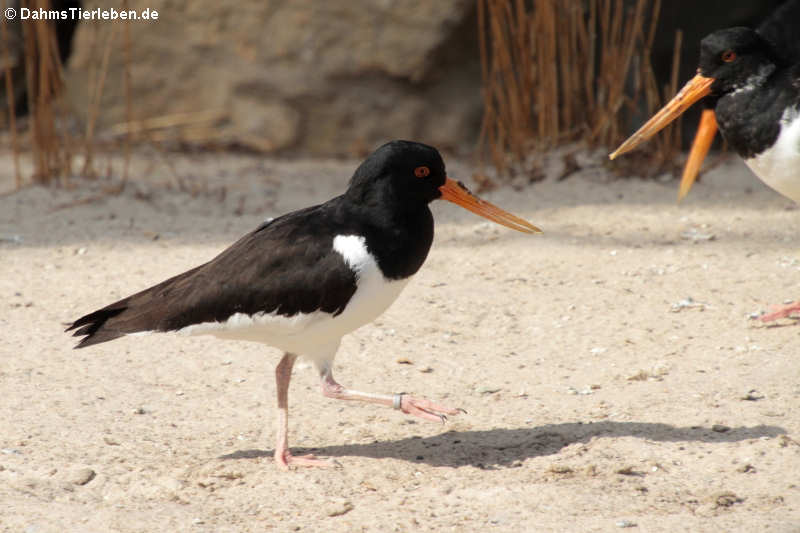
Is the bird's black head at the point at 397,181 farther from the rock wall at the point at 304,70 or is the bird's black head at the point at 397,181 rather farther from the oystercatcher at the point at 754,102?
the rock wall at the point at 304,70

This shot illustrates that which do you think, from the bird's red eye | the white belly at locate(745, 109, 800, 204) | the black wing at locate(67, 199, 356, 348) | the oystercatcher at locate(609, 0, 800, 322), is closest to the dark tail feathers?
the black wing at locate(67, 199, 356, 348)

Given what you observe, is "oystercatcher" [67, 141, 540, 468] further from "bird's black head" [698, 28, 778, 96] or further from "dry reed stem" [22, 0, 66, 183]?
"dry reed stem" [22, 0, 66, 183]

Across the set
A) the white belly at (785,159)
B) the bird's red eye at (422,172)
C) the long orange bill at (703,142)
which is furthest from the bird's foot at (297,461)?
the long orange bill at (703,142)

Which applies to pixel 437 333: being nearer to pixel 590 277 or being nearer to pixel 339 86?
pixel 590 277

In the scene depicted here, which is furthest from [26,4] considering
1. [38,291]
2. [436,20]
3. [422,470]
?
[422,470]

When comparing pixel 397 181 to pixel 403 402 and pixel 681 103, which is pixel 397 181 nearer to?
pixel 403 402

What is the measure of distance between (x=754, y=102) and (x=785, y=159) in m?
0.33

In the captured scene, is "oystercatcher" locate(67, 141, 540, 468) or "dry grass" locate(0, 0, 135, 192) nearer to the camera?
"oystercatcher" locate(67, 141, 540, 468)

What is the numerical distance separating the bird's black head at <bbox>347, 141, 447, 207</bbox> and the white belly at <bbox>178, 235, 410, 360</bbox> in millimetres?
Answer: 209

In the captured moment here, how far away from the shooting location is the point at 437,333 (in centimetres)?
449

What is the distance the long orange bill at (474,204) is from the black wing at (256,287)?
453mm

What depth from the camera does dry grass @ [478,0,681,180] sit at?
6.28 metres

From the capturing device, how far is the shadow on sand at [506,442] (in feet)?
11.2

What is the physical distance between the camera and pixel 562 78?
6.54 metres
